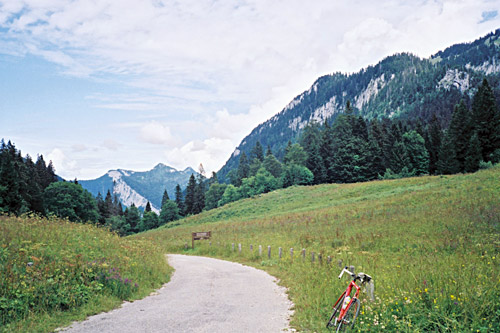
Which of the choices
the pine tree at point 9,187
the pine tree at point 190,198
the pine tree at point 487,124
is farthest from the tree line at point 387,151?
the pine tree at point 9,187

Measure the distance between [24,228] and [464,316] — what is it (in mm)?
13653

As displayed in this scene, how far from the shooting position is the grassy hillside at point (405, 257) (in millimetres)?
5801

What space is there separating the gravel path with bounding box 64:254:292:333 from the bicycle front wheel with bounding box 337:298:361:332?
1232 mm

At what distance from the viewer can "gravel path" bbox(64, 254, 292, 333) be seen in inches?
263

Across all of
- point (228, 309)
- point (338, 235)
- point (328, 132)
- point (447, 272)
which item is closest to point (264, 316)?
point (228, 309)

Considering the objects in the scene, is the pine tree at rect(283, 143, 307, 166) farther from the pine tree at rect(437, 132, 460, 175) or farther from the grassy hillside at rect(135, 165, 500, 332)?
the grassy hillside at rect(135, 165, 500, 332)

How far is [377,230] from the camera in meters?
18.6

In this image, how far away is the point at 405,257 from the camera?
1187 cm

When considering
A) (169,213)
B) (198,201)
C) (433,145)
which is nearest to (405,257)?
(433,145)

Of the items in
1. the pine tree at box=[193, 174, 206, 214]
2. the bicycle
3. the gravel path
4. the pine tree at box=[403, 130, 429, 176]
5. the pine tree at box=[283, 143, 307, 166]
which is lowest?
the gravel path

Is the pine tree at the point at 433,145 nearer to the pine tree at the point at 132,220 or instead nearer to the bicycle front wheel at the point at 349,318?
the bicycle front wheel at the point at 349,318

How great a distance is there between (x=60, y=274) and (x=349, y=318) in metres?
7.69

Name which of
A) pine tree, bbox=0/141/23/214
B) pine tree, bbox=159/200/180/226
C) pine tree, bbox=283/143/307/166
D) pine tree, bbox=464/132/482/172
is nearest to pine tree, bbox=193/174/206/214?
pine tree, bbox=159/200/180/226

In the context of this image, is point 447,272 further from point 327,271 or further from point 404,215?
point 404,215
